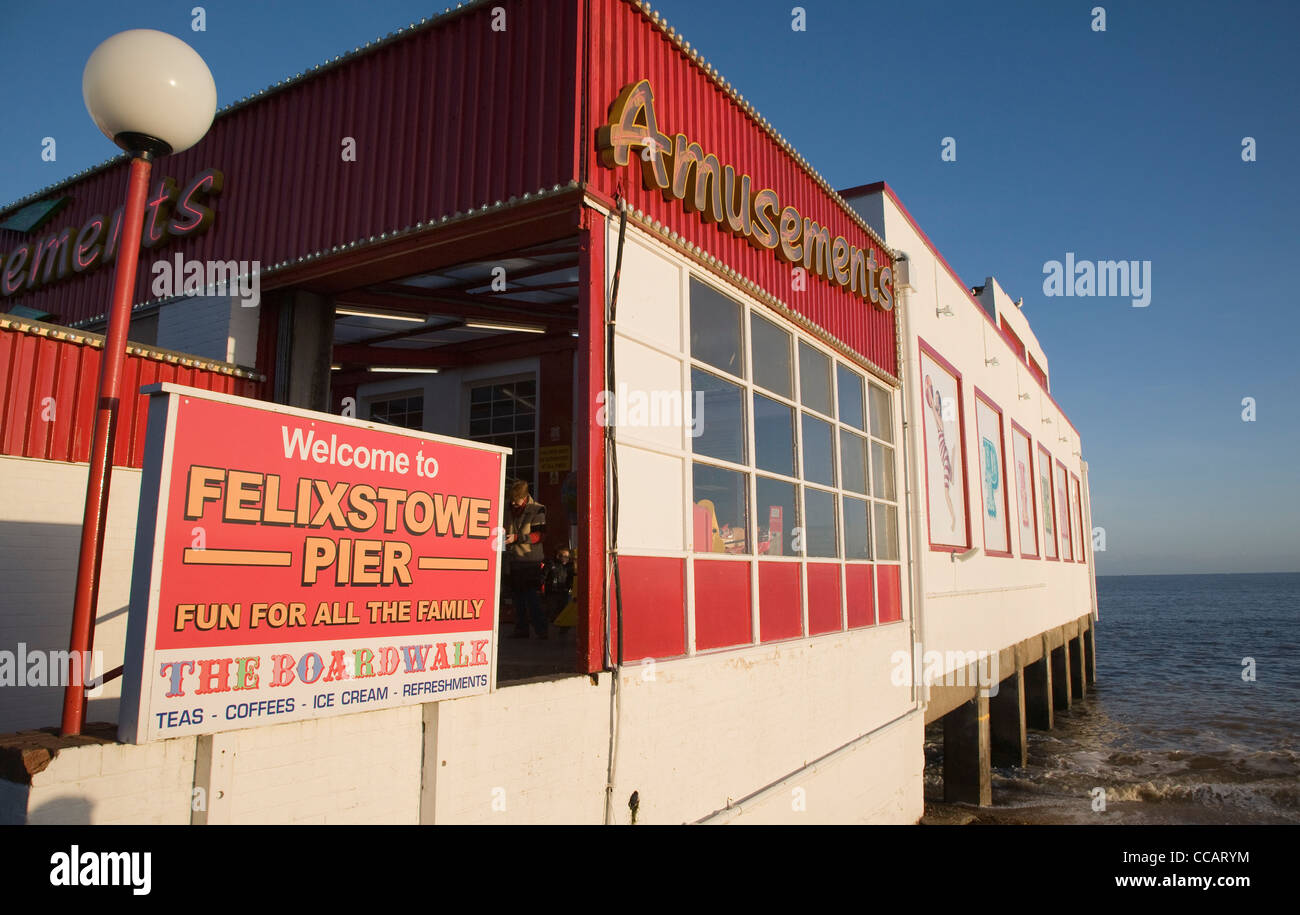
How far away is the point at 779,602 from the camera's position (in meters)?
8.69

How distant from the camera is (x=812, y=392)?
401 inches

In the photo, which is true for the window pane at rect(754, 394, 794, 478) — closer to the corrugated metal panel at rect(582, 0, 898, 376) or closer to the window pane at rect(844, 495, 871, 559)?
the corrugated metal panel at rect(582, 0, 898, 376)

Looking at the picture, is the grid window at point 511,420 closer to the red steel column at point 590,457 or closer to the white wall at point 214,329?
the white wall at point 214,329

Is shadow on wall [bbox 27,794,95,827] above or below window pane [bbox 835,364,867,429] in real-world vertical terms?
below

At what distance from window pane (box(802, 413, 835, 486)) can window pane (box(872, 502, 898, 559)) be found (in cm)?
184

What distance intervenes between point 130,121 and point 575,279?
613 centimetres

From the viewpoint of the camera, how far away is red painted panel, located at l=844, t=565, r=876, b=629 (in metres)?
10.6

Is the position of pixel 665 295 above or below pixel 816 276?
below

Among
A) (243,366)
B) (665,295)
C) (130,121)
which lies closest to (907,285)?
(665,295)

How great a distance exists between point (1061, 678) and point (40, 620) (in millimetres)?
28683

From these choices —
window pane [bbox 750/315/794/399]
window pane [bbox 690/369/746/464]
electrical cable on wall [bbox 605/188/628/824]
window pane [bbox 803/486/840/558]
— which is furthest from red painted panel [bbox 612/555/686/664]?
window pane [bbox 803/486/840/558]

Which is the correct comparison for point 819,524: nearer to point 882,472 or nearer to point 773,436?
point 773,436

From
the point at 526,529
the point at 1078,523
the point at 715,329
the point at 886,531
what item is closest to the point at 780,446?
the point at 715,329
